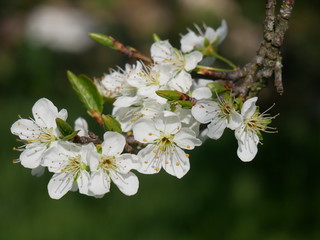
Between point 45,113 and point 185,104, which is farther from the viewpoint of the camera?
point 45,113

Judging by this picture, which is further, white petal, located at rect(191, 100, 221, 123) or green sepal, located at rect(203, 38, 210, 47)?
green sepal, located at rect(203, 38, 210, 47)

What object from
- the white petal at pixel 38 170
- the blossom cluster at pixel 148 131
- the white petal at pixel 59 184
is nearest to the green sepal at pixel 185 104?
the blossom cluster at pixel 148 131

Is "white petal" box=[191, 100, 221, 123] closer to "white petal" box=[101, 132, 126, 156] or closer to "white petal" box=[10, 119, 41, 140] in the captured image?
"white petal" box=[101, 132, 126, 156]

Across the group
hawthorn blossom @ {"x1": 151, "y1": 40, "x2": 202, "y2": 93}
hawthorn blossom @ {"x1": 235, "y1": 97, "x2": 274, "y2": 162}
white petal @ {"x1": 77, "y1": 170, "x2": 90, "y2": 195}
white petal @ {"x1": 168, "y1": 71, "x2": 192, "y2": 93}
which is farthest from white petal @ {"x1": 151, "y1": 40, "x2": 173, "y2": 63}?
white petal @ {"x1": 77, "y1": 170, "x2": 90, "y2": 195}

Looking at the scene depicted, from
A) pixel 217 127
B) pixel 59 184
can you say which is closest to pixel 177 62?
pixel 217 127

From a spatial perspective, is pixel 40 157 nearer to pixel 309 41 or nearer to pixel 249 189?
pixel 249 189

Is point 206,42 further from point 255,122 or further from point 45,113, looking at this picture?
point 45,113

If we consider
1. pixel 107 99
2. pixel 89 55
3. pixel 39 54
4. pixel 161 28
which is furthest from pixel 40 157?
pixel 161 28
